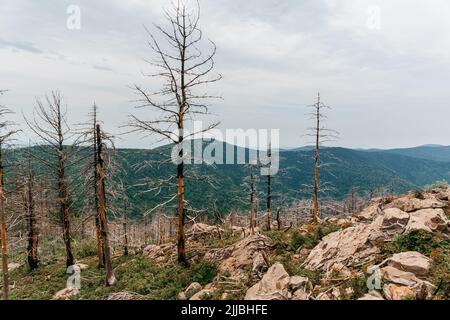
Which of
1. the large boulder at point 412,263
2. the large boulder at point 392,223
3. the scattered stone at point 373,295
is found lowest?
the scattered stone at point 373,295

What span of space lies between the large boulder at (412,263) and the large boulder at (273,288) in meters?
3.43

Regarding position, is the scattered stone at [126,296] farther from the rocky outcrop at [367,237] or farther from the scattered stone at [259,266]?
the rocky outcrop at [367,237]

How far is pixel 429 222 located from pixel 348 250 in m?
3.62

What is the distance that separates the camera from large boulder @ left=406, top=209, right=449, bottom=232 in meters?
10.4

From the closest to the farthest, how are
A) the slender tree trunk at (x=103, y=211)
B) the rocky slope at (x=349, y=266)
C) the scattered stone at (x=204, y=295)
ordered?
1. the rocky slope at (x=349, y=266)
2. the scattered stone at (x=204, y=295)
3. the slender tree trunk at (x=103, y=211)

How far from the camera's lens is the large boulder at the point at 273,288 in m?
8.18

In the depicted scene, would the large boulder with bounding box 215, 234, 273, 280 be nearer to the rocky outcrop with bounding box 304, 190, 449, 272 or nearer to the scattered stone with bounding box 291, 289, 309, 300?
the rocky outcrop with bounding box 304, 190, 449, 272

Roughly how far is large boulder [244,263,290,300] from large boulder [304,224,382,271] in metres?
2.01

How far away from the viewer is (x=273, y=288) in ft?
29.5

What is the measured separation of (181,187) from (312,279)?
7220mm

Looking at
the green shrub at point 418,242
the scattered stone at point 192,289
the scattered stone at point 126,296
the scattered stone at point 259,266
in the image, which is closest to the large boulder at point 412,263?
the green shrub at point 418,242

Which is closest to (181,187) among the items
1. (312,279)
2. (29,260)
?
(312,279)

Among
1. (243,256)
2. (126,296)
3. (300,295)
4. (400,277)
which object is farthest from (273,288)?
(126,296)

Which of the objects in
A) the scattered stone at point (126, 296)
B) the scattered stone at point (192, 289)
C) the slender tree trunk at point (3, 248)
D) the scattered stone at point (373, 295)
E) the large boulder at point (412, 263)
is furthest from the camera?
the slender tree trunk at point (3, 248)
